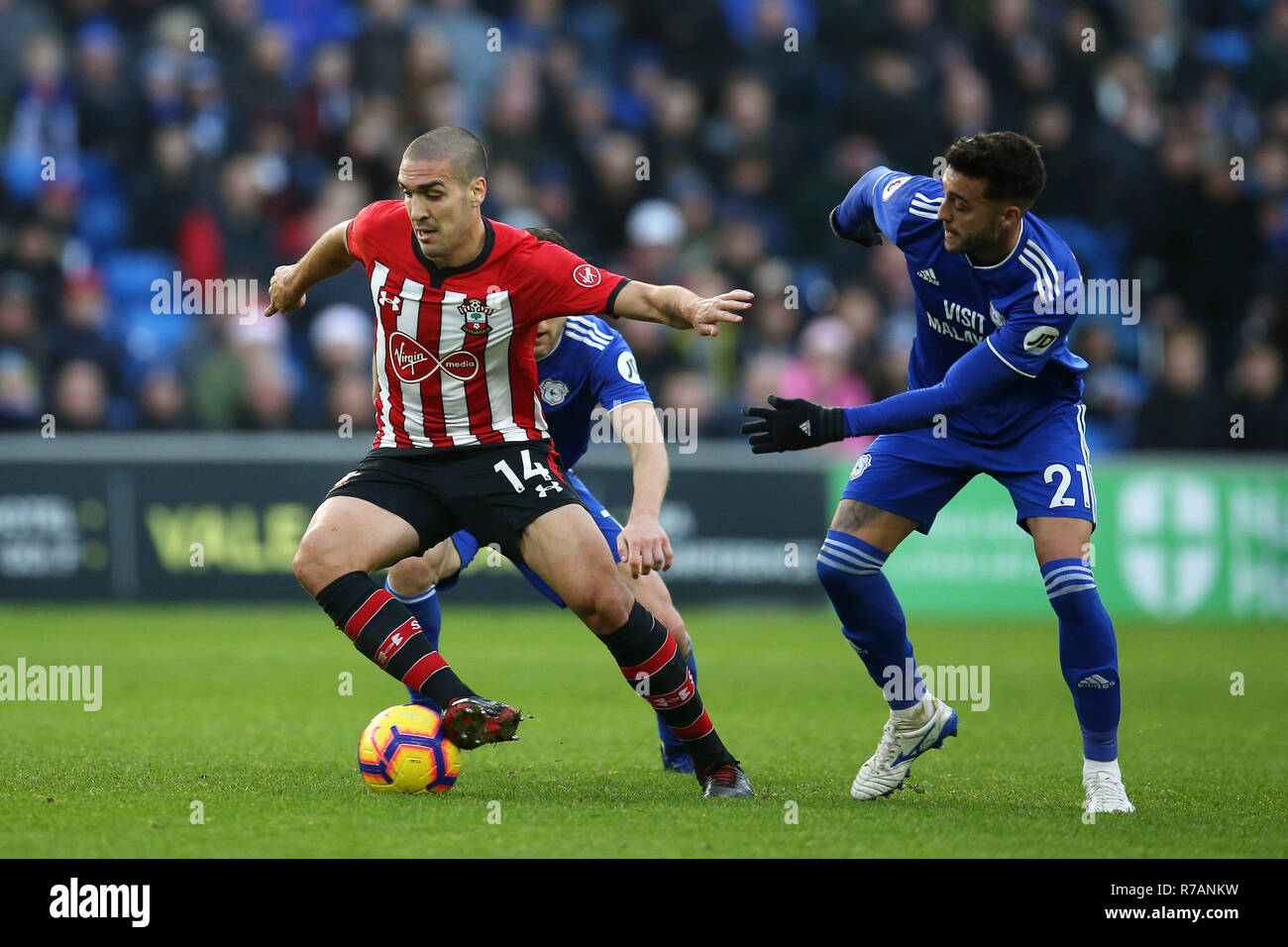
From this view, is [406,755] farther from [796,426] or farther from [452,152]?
[452,152]

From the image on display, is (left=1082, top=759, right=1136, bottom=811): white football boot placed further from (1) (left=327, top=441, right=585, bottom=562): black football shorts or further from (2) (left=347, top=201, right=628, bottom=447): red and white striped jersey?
(2) (left=347, top=201, right=628, bottom=447): red and white striped jersey

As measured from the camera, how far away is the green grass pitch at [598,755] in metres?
5.20

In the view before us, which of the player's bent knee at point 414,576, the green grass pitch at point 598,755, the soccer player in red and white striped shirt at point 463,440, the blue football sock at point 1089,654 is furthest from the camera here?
the player's bent knee at point 414,576

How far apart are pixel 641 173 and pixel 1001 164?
993 centimetres

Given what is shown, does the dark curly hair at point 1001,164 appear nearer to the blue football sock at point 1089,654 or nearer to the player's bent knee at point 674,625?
the blue football sock at point 1089,654

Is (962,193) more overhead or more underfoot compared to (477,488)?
more overhead

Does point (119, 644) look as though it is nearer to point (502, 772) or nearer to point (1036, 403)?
point (502, 772)

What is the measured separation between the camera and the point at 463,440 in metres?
6.28

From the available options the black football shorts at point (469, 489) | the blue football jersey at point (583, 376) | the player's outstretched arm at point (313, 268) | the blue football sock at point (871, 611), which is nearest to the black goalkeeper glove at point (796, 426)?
the blue football sock at point (871, 611)

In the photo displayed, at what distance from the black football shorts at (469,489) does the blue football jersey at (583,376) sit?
2.08 feet
